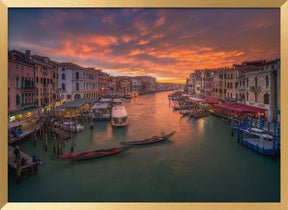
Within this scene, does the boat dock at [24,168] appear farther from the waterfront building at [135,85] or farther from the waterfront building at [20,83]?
the waterfront building at [135,85]

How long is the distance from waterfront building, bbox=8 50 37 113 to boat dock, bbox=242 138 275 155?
21.0 meters

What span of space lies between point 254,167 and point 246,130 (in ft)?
20.3

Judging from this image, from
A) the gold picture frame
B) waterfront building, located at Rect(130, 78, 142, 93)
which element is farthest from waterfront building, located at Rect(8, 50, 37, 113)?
waterfront building, located at Rect(130, 78, 142, 93)

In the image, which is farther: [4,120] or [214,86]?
[214,86]

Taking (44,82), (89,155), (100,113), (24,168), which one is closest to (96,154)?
(89,155)

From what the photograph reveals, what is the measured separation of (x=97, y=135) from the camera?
17141 mm

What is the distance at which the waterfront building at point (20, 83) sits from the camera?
1495 cm

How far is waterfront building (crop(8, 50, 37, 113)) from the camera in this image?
A: 49.0 ft

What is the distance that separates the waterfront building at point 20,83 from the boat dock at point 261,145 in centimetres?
2098

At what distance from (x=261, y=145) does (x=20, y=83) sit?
900 inches

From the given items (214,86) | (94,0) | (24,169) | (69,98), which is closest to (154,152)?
(24,169)

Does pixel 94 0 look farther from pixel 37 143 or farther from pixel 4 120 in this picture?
pixel 37 143

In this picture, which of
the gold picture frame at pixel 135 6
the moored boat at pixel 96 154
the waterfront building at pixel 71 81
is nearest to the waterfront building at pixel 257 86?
the gold picture frame at pixel 135 6

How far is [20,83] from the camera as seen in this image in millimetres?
16438
